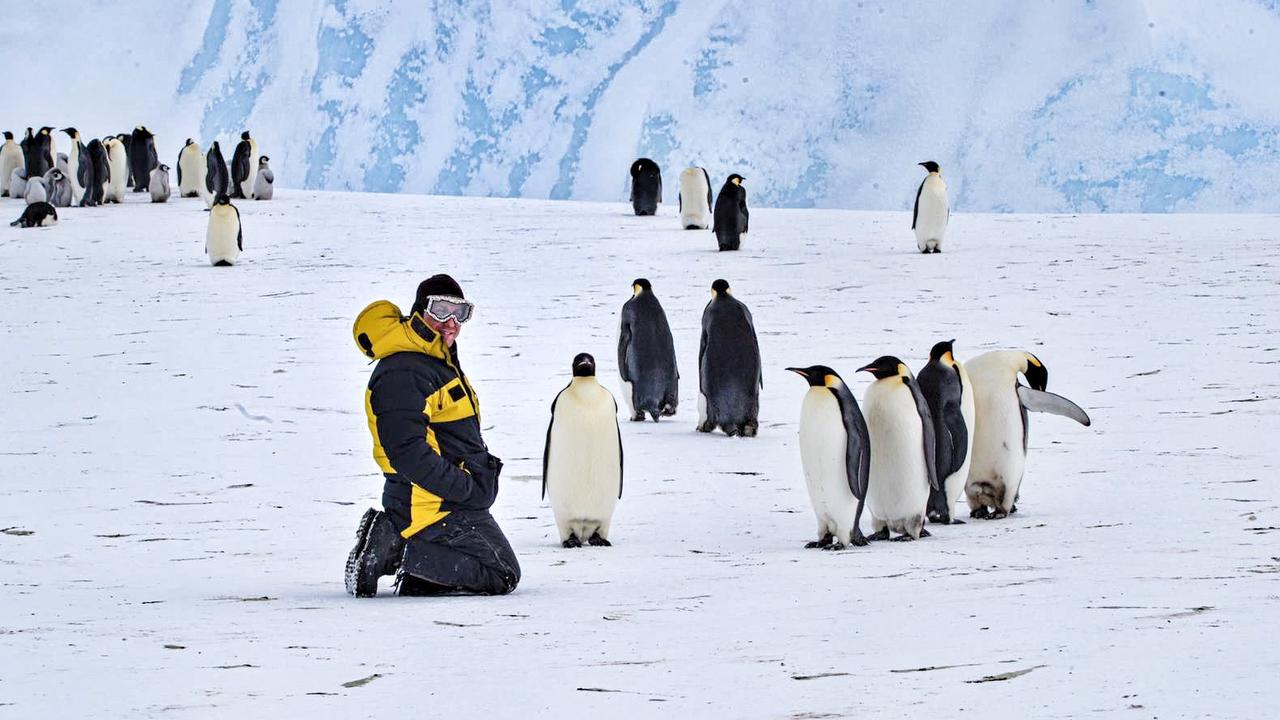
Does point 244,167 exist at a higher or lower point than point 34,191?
higher

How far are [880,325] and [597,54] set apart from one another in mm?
22945

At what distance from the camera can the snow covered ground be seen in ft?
9.20

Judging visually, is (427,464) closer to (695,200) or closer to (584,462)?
→ (584,462)

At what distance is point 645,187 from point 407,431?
14.1 meters

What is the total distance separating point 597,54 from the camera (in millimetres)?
31734

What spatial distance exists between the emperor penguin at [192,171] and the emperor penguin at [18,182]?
1802 mm

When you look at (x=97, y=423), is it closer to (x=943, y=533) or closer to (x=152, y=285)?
(x=943, y=533)

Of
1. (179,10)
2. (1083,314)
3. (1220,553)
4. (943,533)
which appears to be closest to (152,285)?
(1083,314)

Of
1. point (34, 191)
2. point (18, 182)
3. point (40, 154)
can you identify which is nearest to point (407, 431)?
point (34, 191)

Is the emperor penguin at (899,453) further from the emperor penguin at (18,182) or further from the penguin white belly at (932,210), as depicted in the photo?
the emperor penguin at (18,182)

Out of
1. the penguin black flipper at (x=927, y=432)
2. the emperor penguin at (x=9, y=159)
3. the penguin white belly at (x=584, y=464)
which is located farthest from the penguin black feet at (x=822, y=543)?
the emperor penguin at (x=9, y=159)

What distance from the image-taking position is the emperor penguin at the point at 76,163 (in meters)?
18.6

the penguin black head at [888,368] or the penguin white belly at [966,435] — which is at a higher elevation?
the penguin black head at [888,368]

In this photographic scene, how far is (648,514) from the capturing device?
538 cm
